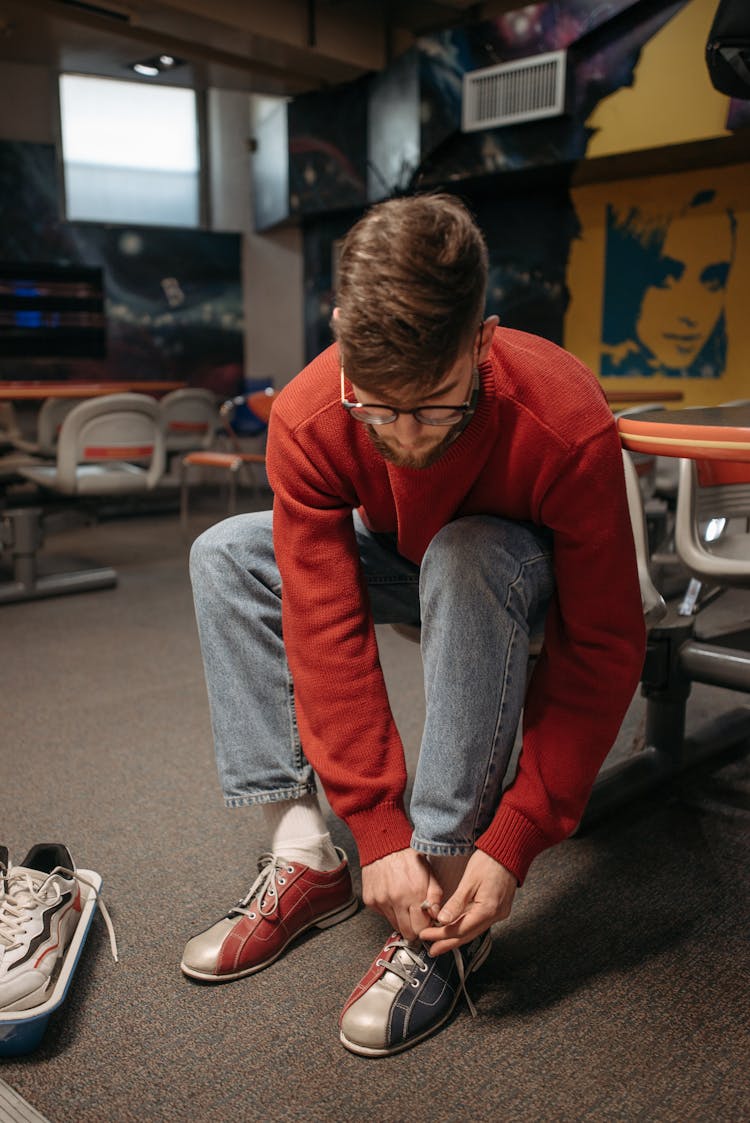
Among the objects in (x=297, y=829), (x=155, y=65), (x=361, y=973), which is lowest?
(x=361, y=973)

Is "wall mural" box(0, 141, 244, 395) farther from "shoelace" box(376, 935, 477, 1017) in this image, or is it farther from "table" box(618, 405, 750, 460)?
"shoelace" box(376, 935, 477, 1017)

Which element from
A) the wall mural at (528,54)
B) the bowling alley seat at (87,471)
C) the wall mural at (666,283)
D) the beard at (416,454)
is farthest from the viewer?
the wall mural at (666,283)

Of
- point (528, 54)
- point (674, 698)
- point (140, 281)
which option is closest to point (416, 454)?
point (674, 698)

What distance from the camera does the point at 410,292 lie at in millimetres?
723

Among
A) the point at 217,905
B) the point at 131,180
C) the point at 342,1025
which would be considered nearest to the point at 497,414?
the point at 342,1025

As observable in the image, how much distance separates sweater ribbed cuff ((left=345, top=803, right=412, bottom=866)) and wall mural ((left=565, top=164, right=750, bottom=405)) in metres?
3.98

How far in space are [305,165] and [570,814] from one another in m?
5.78

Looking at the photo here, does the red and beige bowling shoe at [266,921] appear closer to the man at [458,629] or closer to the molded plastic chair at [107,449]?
the man at [458,629]

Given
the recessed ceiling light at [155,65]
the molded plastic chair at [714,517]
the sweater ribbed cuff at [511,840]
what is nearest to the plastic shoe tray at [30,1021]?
the sweater ribbed cuff at [511,840]

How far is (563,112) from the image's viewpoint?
4285mm

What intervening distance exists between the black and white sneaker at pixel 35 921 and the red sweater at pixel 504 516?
379mm

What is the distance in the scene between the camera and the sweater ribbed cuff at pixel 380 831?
934mm

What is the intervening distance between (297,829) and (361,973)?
0.62ft

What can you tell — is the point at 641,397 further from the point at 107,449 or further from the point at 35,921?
the point at 35,921
